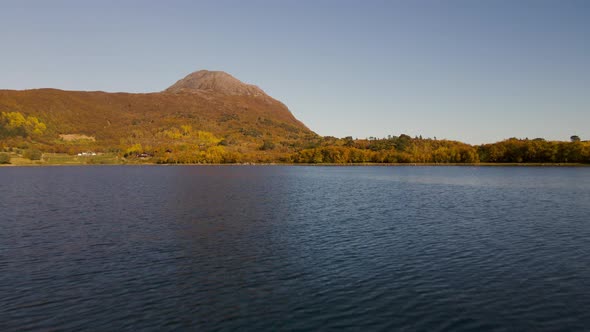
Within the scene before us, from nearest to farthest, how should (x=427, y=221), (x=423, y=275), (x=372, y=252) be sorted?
1. (x=423, y=275)
2. (x=372, y=252)
3. (x=427, y=221)

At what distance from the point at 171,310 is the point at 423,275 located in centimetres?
1938

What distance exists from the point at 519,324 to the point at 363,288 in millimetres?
9957

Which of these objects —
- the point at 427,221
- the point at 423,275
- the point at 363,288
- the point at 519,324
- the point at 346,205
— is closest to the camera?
the point at 519,324

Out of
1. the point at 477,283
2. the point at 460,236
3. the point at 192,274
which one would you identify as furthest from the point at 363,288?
the point at 460,236

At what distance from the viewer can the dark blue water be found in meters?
23.9

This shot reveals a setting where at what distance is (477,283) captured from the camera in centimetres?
3016

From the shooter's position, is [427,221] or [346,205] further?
[346,205]

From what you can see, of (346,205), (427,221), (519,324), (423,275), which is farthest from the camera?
(346,205)

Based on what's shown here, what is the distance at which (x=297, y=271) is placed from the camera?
33.5 metres

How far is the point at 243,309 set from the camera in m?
25.3

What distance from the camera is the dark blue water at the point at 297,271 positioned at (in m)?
23.9

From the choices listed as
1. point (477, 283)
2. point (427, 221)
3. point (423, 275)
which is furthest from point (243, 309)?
point (427, 221)

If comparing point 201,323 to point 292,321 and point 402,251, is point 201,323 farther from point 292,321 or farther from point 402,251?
point 402,251

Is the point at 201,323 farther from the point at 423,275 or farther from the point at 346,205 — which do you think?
the point at 346,205
